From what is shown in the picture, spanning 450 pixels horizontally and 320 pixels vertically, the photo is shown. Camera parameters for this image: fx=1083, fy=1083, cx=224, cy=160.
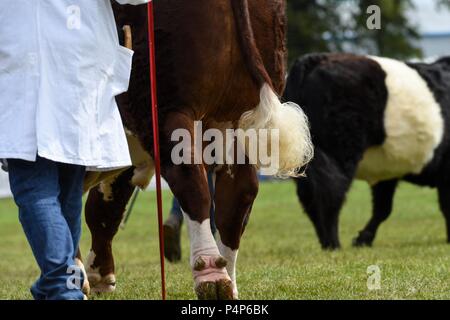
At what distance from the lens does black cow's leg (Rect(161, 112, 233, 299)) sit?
4.65m

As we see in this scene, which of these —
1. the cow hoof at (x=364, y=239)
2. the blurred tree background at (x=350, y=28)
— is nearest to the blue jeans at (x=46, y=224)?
the cow hoof at (x=364, y=239)

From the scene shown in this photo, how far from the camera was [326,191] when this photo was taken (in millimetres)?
9438

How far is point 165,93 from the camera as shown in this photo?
4945 millimetres

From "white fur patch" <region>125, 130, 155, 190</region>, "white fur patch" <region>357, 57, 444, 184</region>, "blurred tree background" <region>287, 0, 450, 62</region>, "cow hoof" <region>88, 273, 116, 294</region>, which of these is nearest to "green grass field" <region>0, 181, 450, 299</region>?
"cow hoof" <region>88, 273, 116, 294</region>

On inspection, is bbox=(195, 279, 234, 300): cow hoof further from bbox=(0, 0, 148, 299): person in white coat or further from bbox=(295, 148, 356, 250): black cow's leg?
bbox=(295, 148, 356, 250): black cow's leg

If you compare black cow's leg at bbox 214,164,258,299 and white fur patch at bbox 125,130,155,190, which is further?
white fur patch at bbox 125,130,155,190

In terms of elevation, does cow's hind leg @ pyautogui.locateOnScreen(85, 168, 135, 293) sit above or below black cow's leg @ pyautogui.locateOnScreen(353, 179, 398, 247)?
above

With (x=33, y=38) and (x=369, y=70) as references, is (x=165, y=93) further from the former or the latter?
(x=369, y=70)

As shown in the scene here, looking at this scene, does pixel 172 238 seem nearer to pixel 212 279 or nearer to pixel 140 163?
pixel 140 163

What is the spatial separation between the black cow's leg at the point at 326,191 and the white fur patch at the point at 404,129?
0.43 metres

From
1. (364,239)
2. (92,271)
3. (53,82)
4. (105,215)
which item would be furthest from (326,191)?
(53,82)

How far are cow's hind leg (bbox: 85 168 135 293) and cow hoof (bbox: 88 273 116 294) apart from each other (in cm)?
2

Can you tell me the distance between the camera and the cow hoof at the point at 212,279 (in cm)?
463
